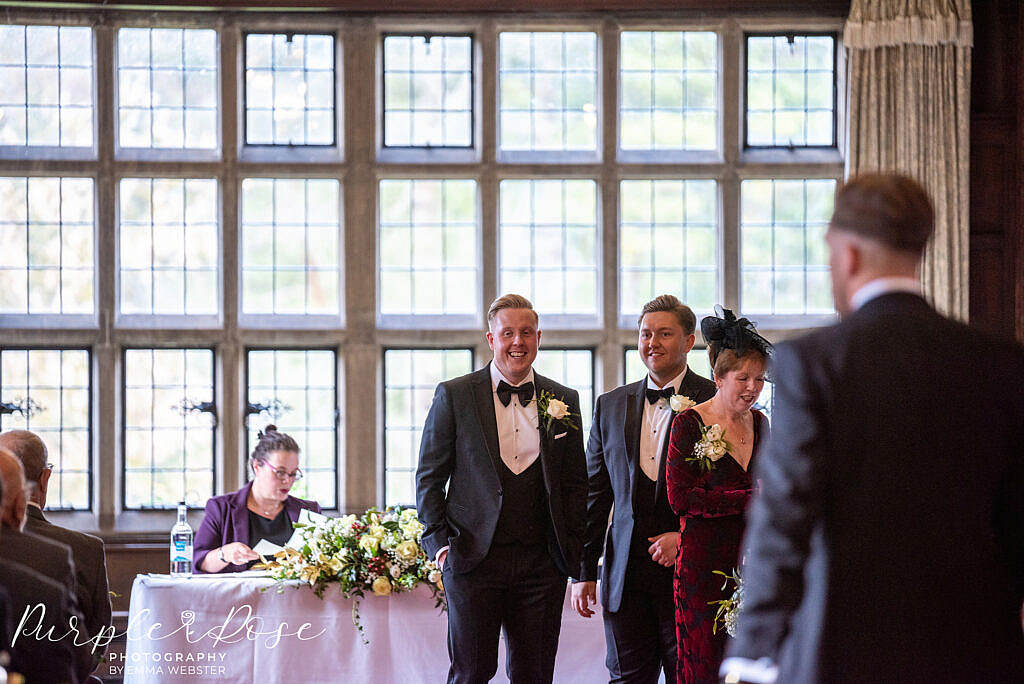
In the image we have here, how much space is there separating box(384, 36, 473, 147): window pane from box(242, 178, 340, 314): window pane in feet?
2.08

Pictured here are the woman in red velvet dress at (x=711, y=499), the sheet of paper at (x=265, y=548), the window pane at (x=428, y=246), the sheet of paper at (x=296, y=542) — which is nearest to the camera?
the woman in red velvet dress at (x=711, y=499)

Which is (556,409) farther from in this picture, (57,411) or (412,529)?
(57,411)

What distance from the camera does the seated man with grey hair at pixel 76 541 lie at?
3.03m

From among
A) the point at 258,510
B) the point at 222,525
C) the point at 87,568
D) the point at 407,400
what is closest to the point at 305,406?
the point at 407,400

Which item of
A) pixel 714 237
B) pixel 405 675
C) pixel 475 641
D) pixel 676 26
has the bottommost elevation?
pixel 405 675

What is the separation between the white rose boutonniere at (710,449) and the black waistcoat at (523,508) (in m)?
0.74

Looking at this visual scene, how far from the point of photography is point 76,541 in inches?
122

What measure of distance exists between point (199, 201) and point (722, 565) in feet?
15.2

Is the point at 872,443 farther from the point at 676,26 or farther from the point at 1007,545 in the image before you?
the point at 676,26

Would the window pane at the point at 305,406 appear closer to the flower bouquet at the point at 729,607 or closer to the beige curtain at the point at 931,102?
the beige curtain at the point at 931,102

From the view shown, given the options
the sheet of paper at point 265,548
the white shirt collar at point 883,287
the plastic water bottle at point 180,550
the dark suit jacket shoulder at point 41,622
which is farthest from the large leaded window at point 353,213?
the white shirt collar at point 883,287

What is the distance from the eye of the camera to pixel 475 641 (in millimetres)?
3865

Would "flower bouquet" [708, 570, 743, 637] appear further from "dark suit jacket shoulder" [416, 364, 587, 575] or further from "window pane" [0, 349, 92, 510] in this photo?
"window pane" [0, 349, 92, 510]

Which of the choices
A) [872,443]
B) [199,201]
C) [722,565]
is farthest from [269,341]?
[872,443]
